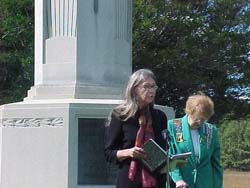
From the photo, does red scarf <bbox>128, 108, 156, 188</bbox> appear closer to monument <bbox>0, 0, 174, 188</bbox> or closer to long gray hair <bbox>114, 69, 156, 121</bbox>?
long gray hair <bbox>114, 69, 156, 121</bbox>

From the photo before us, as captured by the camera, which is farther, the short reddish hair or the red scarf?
the short reddish hair

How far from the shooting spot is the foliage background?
18094 mm

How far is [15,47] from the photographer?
18.5 metres

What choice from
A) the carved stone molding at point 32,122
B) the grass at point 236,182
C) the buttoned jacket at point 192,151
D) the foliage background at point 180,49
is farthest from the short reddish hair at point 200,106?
the grass at point 236,182

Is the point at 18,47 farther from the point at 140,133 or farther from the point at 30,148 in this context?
the point at 140,133

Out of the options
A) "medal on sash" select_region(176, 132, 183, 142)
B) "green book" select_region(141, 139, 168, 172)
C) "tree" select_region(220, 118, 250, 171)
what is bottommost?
"tree" select_region(220, 118, 250, 171)

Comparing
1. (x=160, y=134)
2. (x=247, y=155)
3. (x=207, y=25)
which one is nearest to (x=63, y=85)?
(x=160, y=134)

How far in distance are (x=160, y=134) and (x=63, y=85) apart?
3.82 m

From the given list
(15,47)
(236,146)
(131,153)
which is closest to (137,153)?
(131,153)

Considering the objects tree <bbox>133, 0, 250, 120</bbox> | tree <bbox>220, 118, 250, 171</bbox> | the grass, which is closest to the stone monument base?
tree <bbox>133, 0, 250, 120</bbox>

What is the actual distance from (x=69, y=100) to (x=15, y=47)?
28.3 feet

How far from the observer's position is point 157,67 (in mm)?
19000

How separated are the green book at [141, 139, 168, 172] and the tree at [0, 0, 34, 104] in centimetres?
1091

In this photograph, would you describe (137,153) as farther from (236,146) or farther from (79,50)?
(236,146)
